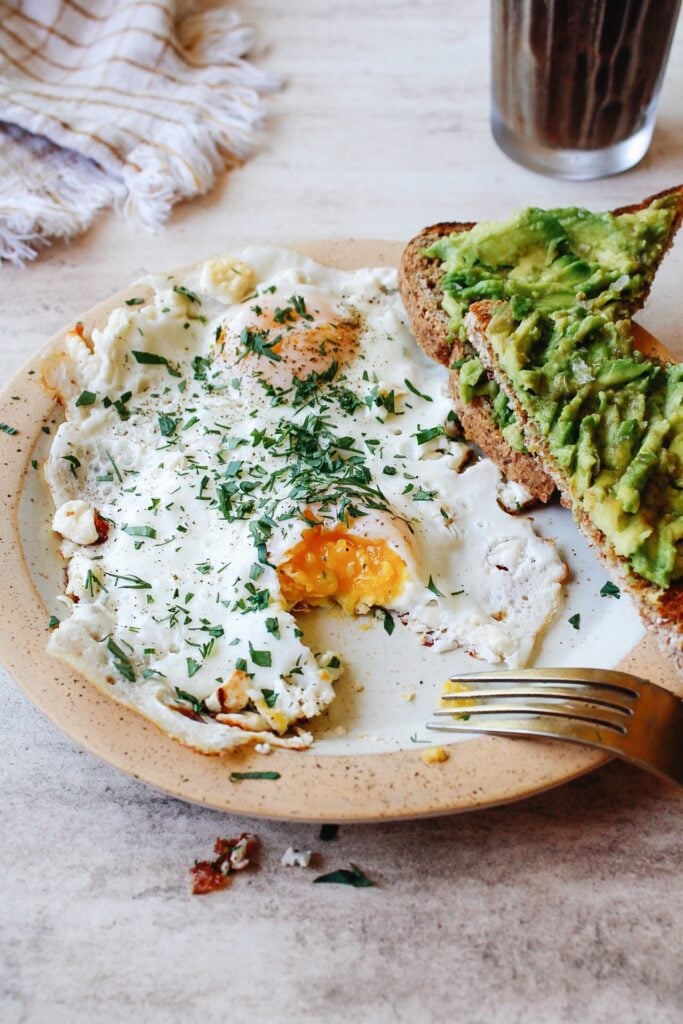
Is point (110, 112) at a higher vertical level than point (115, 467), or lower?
higher

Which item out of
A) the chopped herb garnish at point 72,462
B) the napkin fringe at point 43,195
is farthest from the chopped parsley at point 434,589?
the napkin fringe at point 43,195

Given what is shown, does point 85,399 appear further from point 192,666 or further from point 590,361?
point 590,361

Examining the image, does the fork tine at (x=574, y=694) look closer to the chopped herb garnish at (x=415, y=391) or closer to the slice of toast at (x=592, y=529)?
the slice of toast at (x=592, y=529)

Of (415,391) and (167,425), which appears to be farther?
(415,391)

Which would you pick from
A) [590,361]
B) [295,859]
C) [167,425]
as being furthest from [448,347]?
[295,859]

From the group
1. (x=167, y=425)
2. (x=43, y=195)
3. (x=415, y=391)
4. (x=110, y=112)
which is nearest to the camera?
(x=167, y=425)

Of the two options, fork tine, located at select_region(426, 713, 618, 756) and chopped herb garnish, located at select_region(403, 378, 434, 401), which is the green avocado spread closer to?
chopped herb garnish, located at select_region(403, 378, 434, 401)
